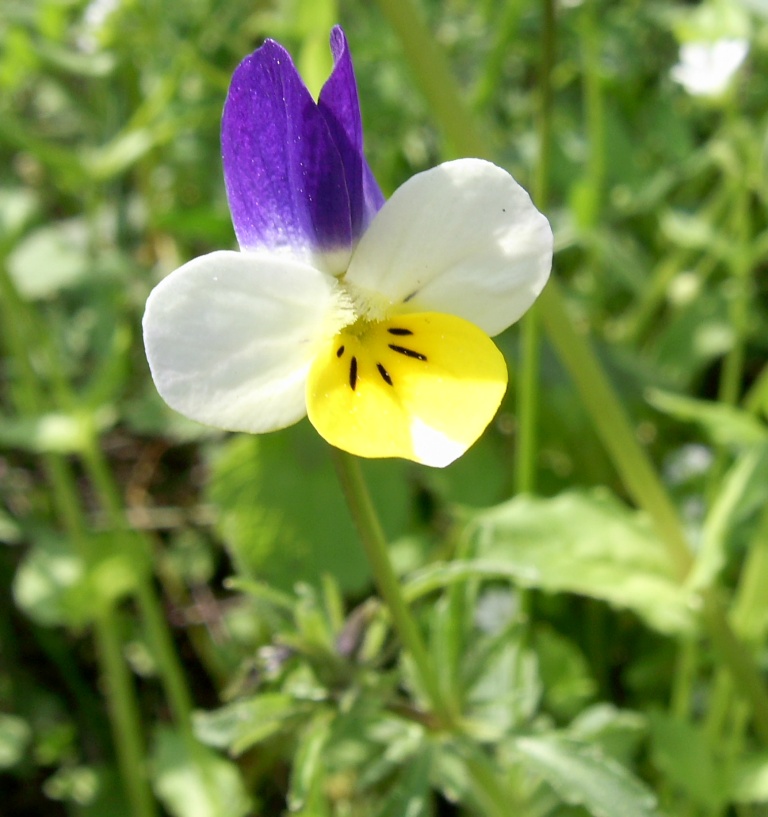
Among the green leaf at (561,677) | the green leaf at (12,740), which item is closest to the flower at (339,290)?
the green leaf at (561,677)

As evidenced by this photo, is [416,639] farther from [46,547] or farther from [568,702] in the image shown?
[46,547]

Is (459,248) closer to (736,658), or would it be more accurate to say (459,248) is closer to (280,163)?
(280,163)

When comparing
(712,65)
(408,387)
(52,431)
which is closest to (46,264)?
(52,431)

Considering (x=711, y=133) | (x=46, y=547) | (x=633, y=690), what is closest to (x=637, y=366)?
(x=633, y=690)

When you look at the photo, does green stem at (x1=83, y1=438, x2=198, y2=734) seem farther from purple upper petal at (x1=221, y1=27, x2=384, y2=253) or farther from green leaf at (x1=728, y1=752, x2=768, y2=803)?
purple upper petal at (x1=221, y1=27, x2=384, y2=253)

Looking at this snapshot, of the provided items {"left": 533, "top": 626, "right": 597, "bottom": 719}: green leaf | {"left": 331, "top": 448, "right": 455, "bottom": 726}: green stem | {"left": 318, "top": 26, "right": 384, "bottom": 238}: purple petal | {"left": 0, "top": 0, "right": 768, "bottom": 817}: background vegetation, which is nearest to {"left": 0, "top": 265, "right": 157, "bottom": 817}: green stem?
{"left": 0, "top": 0, "right": 768, "bottom": 817}: background vegetation

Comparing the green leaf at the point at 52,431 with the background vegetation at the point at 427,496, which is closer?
the background vegetation at the point at 427,496

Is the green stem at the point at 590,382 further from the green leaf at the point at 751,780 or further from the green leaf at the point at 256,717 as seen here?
the green leaf at the point at 256,717
